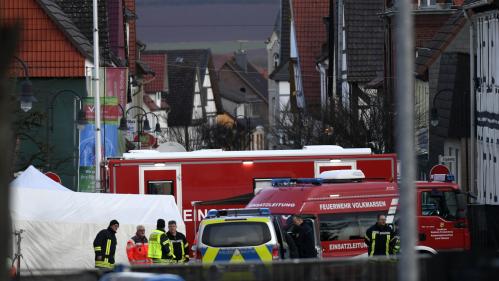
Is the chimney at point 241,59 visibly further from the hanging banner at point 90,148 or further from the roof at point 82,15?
the hanging banner at point 90,148

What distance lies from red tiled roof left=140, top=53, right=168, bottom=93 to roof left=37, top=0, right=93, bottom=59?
42295mm

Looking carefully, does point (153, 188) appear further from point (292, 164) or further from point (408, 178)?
point (408, 178)

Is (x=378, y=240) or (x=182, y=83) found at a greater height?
(x=182, y=83)

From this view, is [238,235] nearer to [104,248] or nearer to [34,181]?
[104,248]

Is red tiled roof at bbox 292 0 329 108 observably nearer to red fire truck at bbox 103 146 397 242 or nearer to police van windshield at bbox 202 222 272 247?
red fire truck at bbox 103 146 397 242

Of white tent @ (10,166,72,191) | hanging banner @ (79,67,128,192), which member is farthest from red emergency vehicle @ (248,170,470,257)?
hanging banner @ (79,67,128,192)

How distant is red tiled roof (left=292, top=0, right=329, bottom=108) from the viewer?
79.8 meters

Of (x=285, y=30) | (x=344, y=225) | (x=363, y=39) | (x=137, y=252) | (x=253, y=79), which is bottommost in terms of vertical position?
(x=137, y=252)

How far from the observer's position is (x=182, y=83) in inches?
4594

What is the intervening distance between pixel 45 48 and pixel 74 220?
61.6ft

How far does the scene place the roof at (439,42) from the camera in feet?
166

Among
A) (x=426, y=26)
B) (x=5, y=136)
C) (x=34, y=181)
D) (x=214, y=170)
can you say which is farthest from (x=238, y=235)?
(x=426, y=26)

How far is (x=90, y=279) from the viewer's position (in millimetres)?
13477

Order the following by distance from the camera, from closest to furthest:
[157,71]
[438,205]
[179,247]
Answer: [179,247]
[438,205]
[157,71]
